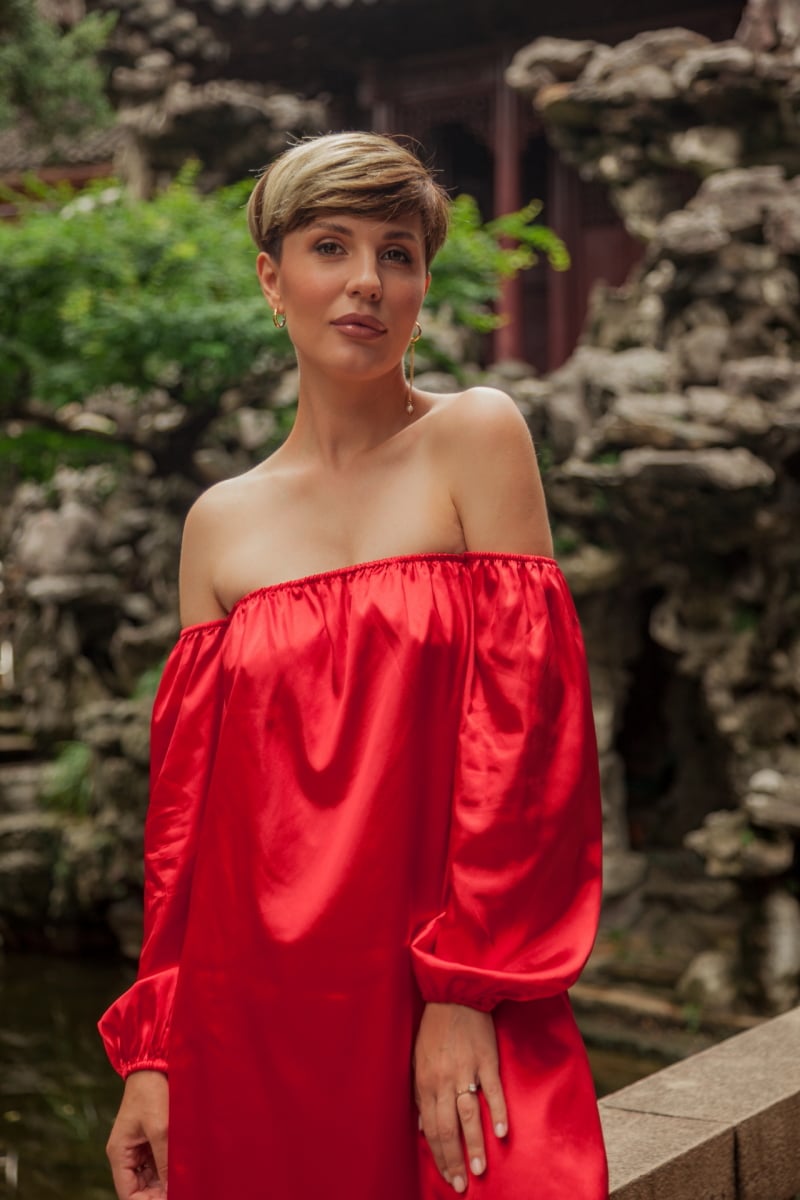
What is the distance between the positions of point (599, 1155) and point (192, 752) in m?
0.62

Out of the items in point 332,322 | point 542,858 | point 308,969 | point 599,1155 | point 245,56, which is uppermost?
point 245,56

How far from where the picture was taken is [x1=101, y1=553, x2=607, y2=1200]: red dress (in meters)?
1.31

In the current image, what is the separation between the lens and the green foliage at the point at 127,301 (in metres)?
7.72

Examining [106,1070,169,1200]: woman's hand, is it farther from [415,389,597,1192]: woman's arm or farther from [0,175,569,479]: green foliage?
[0,175,569,479]: green foliage

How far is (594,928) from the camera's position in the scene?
1354 mm

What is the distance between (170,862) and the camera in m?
1.55

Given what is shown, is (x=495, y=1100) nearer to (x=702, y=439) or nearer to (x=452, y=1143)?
(x=452, y=1143)

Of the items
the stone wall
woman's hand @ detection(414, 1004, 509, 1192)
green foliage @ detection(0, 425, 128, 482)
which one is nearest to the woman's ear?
woman's hand @ detection(414, 1004, 509, 1192)

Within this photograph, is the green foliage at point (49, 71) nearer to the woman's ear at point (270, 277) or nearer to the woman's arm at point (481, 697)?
the woman's ear at point (270, 277)

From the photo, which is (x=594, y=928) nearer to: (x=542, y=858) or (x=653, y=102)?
(x=542, y=858)

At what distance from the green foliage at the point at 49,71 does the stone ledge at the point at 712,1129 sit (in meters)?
4.54

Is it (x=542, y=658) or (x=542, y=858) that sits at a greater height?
(x=542, y=658)

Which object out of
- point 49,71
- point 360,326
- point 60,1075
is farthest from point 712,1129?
point 49,71

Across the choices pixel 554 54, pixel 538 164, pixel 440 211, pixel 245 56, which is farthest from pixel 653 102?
pixel 440 211
